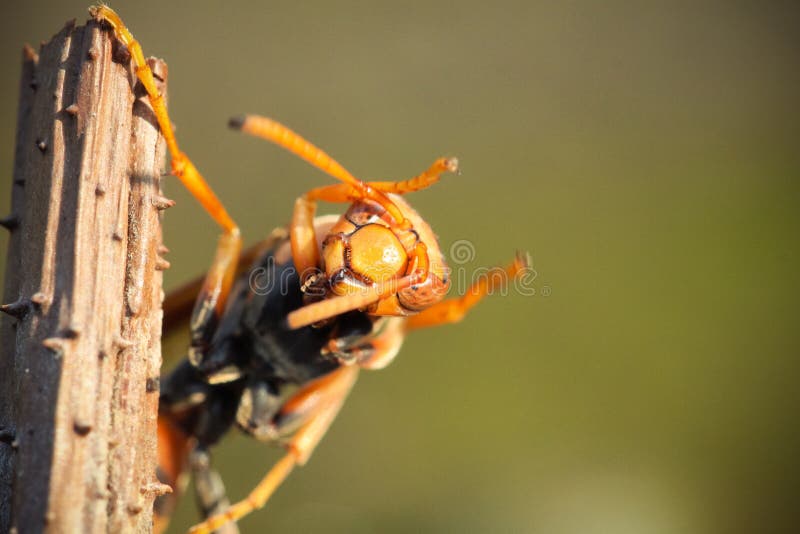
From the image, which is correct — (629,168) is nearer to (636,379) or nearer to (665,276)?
(665,276)

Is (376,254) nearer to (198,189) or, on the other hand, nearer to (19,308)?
(198,189)

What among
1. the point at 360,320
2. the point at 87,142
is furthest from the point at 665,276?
the point at 87,142

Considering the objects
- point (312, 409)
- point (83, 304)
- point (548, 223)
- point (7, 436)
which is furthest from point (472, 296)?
point (548, 223)

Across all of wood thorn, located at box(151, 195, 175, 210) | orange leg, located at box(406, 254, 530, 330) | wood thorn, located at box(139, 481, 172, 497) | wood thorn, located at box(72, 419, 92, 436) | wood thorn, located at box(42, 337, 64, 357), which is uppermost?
wood thorn, located at box(151, 195, 175, 210)

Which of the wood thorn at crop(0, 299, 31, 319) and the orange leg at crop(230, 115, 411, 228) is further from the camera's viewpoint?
the orange leg at crop(230, 115, 411, 228)

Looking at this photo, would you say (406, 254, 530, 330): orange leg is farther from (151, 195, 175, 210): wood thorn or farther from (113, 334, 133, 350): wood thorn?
(113, 334, 133, 350): wood thorn

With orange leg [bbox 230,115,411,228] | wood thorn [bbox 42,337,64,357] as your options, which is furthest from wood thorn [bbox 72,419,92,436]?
orange leg [bbox 230,115,411,228]

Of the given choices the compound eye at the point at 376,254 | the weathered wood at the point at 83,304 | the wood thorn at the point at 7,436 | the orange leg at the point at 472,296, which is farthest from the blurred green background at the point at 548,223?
the wood thorn at the point at 7,436
